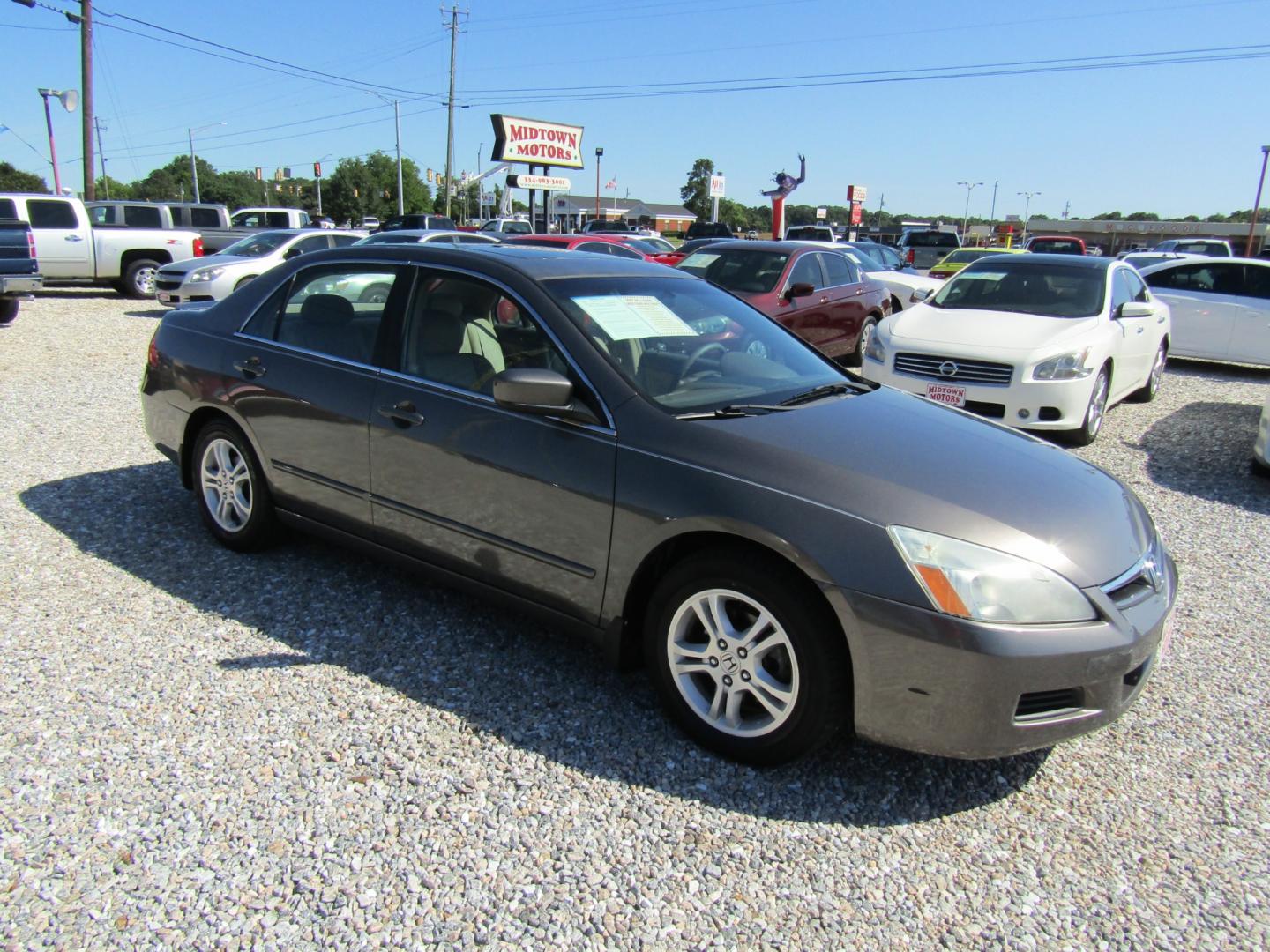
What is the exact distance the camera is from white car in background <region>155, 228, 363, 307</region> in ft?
43.9

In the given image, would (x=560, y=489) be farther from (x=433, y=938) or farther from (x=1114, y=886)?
(x=1114, y=886)

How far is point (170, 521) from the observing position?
486 centimetres

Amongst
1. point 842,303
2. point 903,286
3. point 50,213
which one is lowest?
point 842,303

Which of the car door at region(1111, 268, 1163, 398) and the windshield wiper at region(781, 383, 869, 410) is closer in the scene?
the windshield wiper at region(781, 383, 869, 410)

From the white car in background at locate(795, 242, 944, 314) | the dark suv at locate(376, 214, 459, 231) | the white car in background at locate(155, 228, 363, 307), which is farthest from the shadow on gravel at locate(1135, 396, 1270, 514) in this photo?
the dark suv at locate(376, 214, 459, 231)

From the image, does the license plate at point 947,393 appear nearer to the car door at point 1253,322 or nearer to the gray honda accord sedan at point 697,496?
the gray honda accord sedan at point 697,496

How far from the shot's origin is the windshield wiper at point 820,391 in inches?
133

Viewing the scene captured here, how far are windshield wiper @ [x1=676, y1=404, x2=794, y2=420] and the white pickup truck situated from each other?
15.1 m

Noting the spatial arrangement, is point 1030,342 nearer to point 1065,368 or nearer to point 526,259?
point 1065,368

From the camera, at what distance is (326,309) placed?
4.02 metres

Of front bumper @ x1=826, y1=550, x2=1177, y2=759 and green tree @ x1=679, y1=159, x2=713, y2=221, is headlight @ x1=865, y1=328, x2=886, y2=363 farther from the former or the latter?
green tree @ x1=679, y1=159, x2=713, y2=221

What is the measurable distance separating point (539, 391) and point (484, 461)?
1.36 ft

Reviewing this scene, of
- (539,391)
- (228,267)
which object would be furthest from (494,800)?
(228,267)

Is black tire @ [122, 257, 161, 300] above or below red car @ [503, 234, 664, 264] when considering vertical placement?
below
